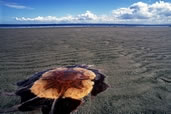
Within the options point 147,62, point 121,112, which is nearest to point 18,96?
point 121,112

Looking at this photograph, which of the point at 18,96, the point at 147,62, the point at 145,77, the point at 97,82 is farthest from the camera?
A: the point at 147,62

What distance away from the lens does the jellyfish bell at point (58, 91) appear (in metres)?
2.78

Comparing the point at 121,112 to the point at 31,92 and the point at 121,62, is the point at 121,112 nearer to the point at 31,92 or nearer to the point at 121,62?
the point at 31,92

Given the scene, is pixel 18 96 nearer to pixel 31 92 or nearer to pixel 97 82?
pixel 31 92

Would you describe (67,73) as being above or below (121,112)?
above

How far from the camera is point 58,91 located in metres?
3.12

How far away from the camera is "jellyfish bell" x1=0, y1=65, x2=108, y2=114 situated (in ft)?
9.11

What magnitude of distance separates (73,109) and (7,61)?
14.3ft

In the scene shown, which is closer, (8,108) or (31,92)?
(8,108)

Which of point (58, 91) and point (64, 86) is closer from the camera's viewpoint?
point (58, 91)

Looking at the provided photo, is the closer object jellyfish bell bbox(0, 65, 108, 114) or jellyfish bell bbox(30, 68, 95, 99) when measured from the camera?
jellyfish bell bbox(0, 65, 108, 114)

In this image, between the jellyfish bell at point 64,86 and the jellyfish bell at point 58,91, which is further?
the jellyfish bell at point 64,86

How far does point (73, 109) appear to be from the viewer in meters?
2.72

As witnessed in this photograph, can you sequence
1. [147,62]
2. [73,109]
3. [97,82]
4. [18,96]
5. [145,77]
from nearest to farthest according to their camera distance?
[73,109] → [18,96] → [97,82] → [145,77] → [147,62]
